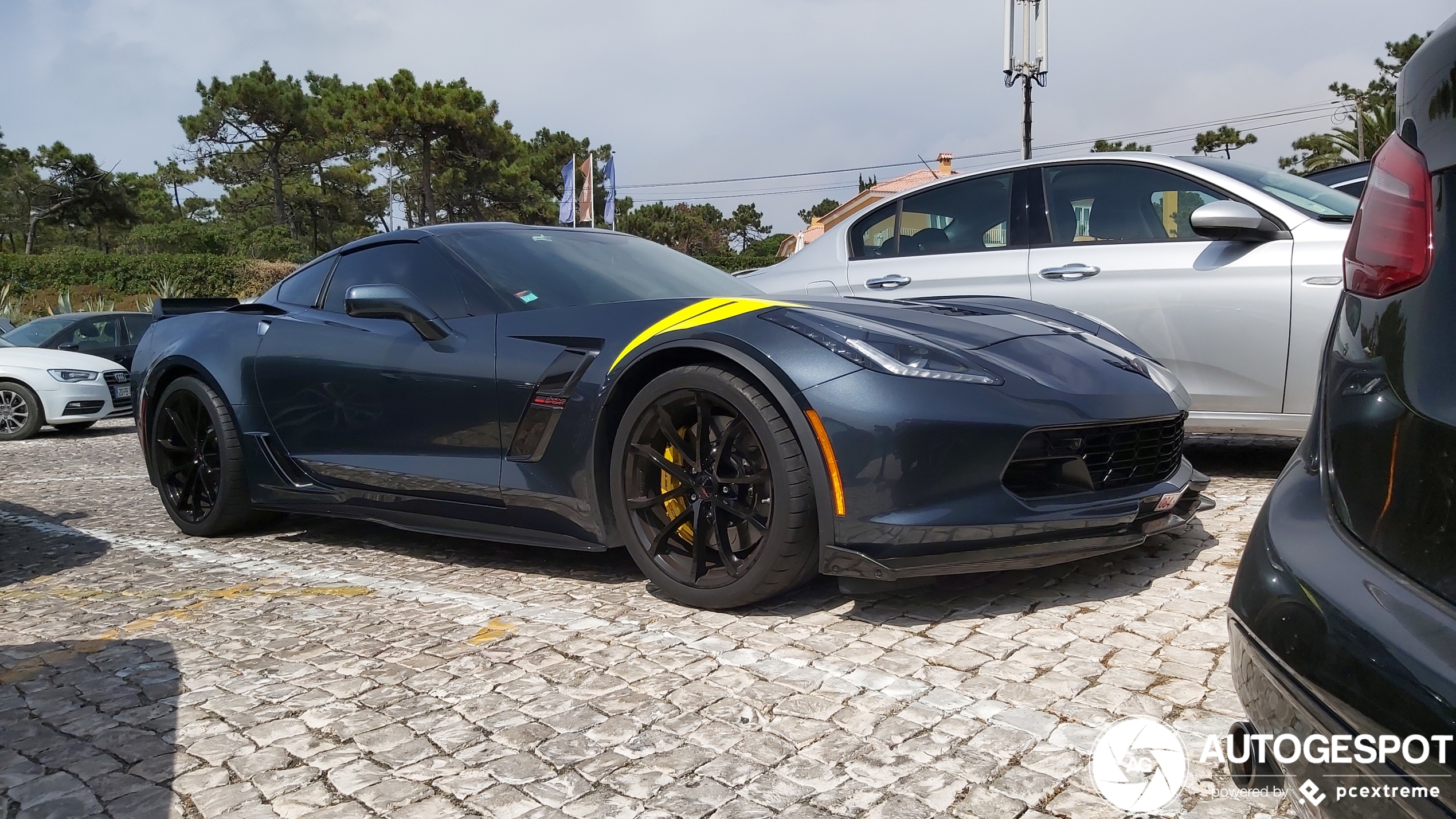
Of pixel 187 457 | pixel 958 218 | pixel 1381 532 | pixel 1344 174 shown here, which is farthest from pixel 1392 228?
pixel 1344 174

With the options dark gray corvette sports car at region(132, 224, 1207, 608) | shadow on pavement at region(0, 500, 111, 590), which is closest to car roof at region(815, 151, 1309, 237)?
dark gray corvette sports car at region(132, 224, 1207, 608)

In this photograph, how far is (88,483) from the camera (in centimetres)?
707

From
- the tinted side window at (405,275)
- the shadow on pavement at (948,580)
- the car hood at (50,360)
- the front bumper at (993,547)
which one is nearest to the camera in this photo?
the front bumper at (993,547)

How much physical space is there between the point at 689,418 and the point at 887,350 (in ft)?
2.07

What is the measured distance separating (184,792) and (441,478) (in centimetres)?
166

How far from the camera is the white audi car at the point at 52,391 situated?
11.1 m

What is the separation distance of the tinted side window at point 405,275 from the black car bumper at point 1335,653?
287 cm

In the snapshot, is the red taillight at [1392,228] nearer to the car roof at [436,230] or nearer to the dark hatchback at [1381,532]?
the dark hatchback at [1381,532]

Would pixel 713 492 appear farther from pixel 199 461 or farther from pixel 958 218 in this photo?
pixel 958 218

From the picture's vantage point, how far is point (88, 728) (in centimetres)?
245

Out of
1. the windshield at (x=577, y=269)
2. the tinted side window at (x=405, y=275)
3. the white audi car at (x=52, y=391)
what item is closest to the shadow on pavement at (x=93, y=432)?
the white audi car at (x=52, y=391)

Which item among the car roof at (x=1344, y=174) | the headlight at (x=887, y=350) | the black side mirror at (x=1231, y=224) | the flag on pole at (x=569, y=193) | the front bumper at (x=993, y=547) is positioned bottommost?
the front bumper at (x=993, y=547)

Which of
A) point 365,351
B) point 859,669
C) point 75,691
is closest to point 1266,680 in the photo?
point 859,669

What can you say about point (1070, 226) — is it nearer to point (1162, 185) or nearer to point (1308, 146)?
point (1162, 185)
